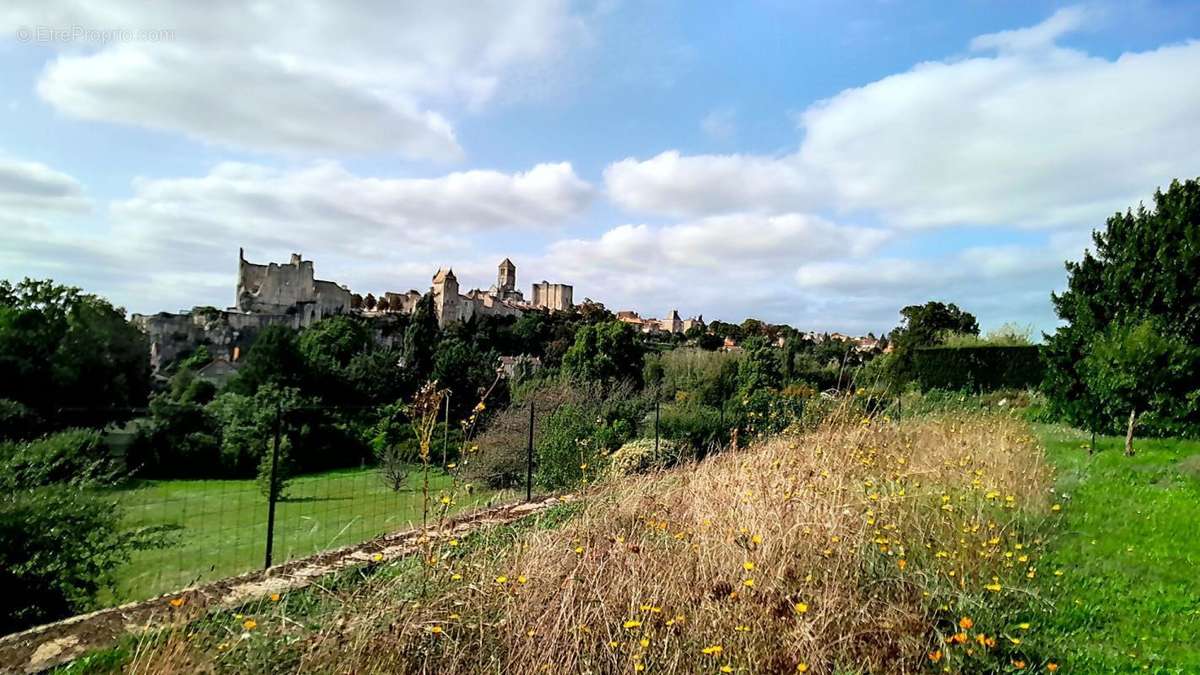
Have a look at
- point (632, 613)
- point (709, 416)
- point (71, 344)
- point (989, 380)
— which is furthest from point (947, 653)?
point (71, 344)

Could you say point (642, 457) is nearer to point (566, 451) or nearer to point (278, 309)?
point (566, 451)

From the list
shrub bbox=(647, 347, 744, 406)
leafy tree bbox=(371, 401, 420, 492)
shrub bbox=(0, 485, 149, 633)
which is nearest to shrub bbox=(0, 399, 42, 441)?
leafy tree bbox=(371, 401, 420, 492)

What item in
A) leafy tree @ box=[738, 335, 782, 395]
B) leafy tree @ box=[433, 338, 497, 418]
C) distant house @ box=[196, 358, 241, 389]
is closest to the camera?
leafy tree @ box=[738, 335, 782, 395]

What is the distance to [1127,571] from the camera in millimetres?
4520

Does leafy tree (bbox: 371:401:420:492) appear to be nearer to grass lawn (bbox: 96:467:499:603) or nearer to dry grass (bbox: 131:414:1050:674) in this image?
grass lawn (bbox: 96:467:499:603)

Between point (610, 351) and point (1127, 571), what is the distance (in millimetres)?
22530

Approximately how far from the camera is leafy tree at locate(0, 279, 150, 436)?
68.8 ft

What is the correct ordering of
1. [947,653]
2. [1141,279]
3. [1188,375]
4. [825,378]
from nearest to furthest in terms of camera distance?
[947,653] < [1188,375] < [1141,279] < [825,378]

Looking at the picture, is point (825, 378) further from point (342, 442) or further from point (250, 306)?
point (250, 306)

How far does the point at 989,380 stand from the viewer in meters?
20.4

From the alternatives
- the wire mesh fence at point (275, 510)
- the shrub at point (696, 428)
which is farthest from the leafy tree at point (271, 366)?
the shrub at point (696, 428)

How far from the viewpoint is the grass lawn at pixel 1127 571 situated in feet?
11.0

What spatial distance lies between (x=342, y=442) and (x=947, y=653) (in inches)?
835

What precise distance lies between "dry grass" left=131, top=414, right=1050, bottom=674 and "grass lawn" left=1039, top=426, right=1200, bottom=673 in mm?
292
